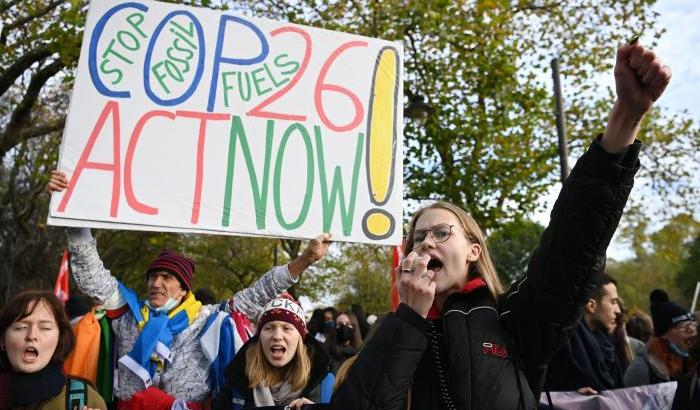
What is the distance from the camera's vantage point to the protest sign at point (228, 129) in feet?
10.0

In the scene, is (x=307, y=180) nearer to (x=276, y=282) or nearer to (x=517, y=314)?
(x=276, y=282)

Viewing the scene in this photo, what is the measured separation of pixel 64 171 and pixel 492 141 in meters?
7.33

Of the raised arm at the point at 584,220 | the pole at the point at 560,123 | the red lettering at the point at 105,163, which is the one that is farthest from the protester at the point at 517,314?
the pole at the point at 560,123

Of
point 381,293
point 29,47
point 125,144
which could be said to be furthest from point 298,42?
point 381,293

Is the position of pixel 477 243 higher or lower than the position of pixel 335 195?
lower

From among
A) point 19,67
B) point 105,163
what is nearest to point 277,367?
point 105,163

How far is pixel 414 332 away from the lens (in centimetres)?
141

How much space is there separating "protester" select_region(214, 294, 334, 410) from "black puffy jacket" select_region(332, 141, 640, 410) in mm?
1543

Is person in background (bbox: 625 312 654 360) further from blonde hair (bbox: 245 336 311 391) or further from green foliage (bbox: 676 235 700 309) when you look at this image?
green foliage (bbox: 676 235 700 309)

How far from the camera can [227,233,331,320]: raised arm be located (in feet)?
10.5

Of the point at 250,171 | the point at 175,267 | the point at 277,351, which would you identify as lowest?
the point at 277,351

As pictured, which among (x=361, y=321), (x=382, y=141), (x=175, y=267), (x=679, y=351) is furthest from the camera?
(x=361, y=321)

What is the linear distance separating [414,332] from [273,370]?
182 cm

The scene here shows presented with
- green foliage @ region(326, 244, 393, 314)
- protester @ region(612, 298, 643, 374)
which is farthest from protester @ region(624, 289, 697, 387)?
green foliage @ region(326, 244, 393, 314)
